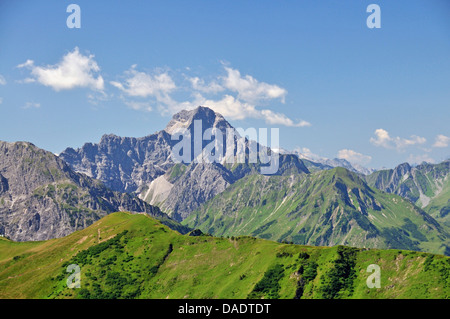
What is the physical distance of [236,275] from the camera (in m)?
197

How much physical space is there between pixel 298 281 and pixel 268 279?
13.5 metres

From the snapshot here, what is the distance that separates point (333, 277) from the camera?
176 m
